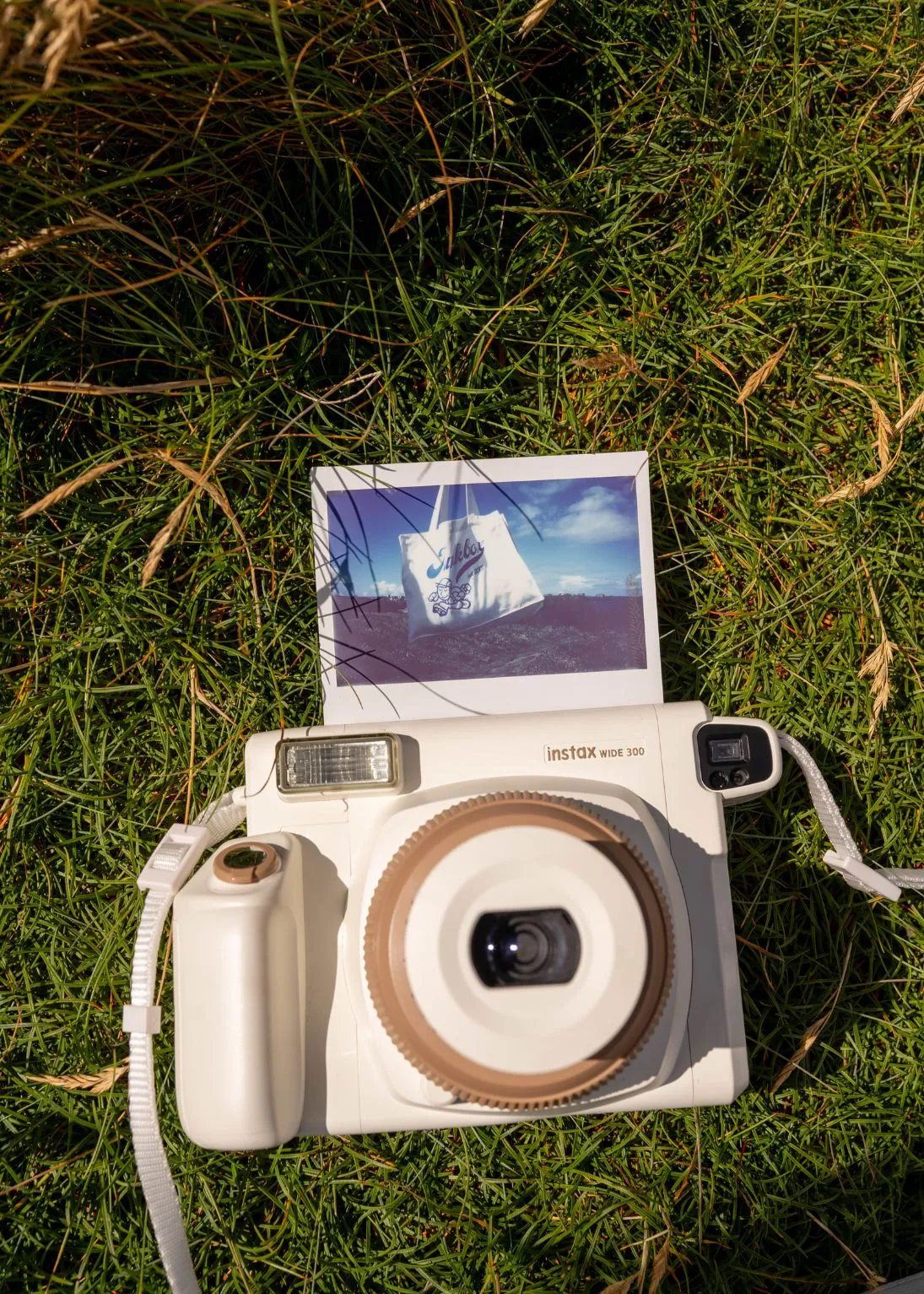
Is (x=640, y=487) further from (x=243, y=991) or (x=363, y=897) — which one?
(x=243, y=991)

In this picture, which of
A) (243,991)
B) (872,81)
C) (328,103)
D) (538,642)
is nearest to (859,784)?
(538,642)

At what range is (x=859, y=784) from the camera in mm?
1287

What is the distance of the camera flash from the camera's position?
892 millimetres

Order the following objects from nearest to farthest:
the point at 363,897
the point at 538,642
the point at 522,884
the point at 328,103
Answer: the point at 522,884, the point at 363,897, the point at 328,103, the point at 538,642

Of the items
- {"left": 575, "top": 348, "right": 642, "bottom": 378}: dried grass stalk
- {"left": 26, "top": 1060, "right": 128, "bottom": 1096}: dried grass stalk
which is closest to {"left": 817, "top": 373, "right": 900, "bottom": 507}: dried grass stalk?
{"left": 575, "top": 348, "right": 642, "bottom": 378}: dried grass stalk

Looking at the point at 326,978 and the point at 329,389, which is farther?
the point at 329,389

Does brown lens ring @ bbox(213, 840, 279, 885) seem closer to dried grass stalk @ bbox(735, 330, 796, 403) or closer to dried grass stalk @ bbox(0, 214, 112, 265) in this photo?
dried grass stalk @ bbox(0, 214, 112, 265)

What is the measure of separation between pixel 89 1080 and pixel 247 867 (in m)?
0.59

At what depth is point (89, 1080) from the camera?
3.99ft

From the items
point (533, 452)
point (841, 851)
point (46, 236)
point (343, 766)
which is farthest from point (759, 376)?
point (46, 236)

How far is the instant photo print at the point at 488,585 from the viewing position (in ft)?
4.00

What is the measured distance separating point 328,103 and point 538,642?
720mm

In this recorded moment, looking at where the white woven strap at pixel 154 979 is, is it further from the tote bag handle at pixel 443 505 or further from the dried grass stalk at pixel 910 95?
the dried grass stalk at pixel 910 95

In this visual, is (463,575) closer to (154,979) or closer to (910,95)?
(154,979)
